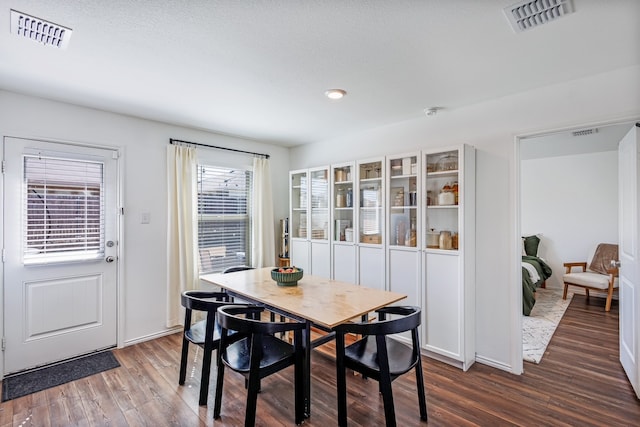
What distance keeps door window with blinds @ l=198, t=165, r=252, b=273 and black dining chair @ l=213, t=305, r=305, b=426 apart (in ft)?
6.34

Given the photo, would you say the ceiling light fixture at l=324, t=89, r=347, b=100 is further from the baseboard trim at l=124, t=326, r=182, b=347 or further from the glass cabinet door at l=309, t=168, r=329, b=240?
the baseboard trim at l=124, t=326, r=182, b=347

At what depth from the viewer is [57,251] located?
9.86ft

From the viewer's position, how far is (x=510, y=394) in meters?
2.47

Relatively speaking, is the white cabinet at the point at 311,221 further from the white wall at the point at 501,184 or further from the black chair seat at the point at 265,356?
the black chair seat at the point at 265,356

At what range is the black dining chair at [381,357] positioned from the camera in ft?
6.05

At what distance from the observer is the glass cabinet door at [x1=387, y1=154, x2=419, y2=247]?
328 centimetres

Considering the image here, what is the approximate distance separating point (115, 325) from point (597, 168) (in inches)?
294

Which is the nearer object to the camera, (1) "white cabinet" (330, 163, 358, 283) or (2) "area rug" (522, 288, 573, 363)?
(2) "area rug" (522, 288, 573, 363)

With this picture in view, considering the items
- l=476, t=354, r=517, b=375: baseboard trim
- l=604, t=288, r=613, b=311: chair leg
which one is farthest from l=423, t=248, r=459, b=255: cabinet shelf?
l=604, t=288, r=613, b=311: chair leg

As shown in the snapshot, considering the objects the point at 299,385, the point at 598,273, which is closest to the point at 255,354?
the point at 299,385

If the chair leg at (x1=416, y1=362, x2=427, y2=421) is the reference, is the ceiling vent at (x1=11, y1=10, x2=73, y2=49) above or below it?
above

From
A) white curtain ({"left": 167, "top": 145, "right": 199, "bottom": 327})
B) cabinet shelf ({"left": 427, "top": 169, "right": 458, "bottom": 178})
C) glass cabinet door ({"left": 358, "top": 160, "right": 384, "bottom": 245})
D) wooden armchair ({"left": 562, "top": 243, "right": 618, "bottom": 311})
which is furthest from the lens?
wooden armchair ({"left": 562, "top": 243, "right": 618, "bottom": 311})

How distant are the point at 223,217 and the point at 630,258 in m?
4.20

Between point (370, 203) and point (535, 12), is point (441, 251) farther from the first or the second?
point (535, 12)
